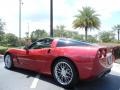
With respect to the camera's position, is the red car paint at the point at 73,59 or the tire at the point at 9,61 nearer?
the red car paint at the point at 73,59

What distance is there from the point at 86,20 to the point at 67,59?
97.9ft

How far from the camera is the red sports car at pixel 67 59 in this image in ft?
22.3

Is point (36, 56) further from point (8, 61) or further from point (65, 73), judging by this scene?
point (8, 61)

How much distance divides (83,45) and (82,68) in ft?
2.67

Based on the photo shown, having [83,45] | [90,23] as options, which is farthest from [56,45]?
[90,23]

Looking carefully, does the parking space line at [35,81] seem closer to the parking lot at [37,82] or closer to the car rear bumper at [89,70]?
the parking lot at [37,82]

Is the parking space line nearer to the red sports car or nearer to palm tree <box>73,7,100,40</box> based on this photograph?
the red sports car

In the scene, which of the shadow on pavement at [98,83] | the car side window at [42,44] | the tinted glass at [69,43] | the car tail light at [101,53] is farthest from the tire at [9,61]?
the car tail light at [101,53]

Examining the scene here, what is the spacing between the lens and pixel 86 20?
36625 mm

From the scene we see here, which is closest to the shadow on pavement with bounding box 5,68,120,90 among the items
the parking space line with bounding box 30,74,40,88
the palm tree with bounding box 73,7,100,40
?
the parking space line with bounding box 30,74,40,88

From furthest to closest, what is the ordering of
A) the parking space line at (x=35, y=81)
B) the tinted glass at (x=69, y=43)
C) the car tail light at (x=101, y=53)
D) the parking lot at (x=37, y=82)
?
1. the tinted glass at (x=69, y=43)
2. the parking space line at (x=35, y=81)
3. the parking lot at (x=37, y=82)
4. the car tail light at (x=101, y=53)

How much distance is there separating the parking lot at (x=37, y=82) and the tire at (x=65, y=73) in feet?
0.55

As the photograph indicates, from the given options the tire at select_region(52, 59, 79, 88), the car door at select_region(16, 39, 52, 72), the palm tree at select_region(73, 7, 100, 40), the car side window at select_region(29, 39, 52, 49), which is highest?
the palm tree at select_region(73, 7, 100, 40)

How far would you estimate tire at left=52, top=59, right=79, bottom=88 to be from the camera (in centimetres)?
704
